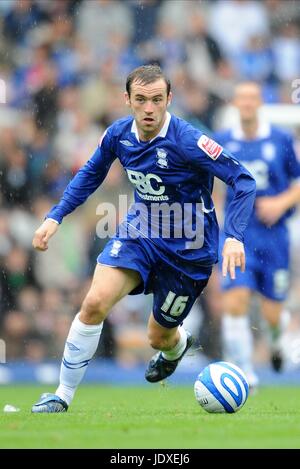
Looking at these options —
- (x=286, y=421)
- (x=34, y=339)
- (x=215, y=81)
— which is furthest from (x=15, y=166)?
(x=286, y=421)

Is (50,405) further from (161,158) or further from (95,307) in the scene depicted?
(161,158)

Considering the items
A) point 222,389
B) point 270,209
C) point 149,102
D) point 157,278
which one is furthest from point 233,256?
point 270,209

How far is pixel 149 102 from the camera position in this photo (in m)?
7.49

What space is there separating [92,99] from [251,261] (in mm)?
4442

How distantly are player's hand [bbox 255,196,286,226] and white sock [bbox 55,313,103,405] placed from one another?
12.4ft

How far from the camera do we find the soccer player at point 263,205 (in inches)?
432

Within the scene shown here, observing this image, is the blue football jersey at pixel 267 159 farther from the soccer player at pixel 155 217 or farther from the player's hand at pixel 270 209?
the soccer player at pixel 155 217

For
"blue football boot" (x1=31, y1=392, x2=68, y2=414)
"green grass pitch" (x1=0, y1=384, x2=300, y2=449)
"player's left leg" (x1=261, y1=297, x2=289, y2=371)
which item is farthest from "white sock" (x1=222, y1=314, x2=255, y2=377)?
"blue football boot" (x1=31, y1=392, x2=68, y2=414)

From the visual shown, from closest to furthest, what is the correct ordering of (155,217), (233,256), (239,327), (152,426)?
(152,426) < (233,256) < (155,217) < (239,327)

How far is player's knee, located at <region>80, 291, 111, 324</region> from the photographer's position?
741cm

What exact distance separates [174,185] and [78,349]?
126 centimetres

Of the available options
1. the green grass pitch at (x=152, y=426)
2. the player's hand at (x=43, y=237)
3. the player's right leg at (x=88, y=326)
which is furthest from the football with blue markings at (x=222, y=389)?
the player's hand at (x=43, y=237)
